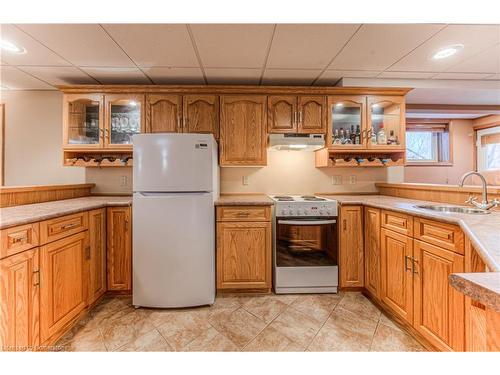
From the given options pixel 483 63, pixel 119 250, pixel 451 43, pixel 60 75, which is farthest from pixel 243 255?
pixel 483 63

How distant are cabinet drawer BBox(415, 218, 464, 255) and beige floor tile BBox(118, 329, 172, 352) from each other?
6.04ft

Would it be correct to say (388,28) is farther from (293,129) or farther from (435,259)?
Answer: (435,259)

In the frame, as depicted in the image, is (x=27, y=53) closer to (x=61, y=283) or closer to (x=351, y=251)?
(x=61, y=283)

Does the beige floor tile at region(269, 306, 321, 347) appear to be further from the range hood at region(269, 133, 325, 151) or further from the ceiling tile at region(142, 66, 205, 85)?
the ceiling tile at region(142, 66, 205, 85)

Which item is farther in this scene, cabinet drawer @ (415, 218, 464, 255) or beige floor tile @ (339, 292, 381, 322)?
beige floor tile @ (339, 292, 381, 322)

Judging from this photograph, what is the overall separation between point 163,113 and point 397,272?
266 centimetres

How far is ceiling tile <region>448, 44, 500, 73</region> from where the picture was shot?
236 cm

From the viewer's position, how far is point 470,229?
1.18 m

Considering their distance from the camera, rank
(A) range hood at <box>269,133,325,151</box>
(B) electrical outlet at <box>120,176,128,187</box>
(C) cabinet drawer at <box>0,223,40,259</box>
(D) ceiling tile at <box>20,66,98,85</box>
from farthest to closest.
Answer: (B) electrical outlet at <box>120,176,128,187</box> < (A) range hood at <box>269,133,325,151</box> < (D) ceiling tile at <box>20,66,98,85</box> < (C) cabinet drawer at <box>0,223,40,259</box>

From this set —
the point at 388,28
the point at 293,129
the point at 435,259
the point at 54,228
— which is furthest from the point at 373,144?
the point at 54,228

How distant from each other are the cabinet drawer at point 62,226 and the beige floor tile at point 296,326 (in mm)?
1647

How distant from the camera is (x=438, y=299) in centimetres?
156

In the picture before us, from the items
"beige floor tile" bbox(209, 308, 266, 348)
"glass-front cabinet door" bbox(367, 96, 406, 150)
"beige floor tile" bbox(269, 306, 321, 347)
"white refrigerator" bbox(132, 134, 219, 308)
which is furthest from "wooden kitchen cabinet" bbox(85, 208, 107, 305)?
"glass-front cabinet door" bbox(367, 96, 406, 150)

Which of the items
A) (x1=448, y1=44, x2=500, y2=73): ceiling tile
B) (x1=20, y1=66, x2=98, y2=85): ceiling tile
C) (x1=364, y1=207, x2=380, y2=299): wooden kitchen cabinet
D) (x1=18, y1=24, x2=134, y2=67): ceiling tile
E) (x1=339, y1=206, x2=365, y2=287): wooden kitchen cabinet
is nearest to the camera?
(x1=18, y1=24, x2=134, y2=67): ceiling tile
